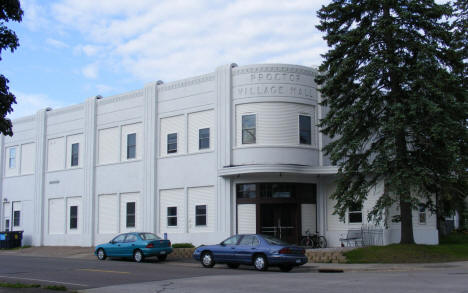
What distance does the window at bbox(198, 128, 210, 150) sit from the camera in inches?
1222

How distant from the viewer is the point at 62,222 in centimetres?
3841

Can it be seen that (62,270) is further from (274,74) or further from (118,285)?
(274,74)

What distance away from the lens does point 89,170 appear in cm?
3691

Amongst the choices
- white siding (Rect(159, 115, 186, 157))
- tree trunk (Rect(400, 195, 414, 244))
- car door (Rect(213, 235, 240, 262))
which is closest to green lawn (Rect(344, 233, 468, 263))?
tree trunk (Rect(400, 195, 414, 244))

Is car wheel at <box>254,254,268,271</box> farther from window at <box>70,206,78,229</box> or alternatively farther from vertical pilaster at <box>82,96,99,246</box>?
window at <box>70,206,78,229</box>

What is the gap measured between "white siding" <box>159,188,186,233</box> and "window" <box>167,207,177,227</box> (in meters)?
0.19

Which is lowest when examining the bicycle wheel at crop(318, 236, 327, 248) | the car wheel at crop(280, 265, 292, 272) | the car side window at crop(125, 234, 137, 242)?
the car wheel at crop(280, 265, 292, 272)

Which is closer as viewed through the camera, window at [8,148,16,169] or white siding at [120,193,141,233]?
white siding at [120,193,141,233]

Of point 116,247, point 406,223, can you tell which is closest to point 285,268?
point 406,223

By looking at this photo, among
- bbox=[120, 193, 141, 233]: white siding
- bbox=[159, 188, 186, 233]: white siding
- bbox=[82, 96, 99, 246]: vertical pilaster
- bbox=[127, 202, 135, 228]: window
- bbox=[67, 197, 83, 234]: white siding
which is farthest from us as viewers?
bbox=[67, 197, 83, 234]: white siding

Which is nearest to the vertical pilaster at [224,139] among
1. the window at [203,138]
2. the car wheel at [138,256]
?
the window at [203,138]

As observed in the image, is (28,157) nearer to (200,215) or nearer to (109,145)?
(109,145)

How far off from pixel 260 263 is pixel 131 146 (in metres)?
16.7

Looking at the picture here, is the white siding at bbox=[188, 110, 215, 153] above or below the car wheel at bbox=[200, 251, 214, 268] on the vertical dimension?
above
